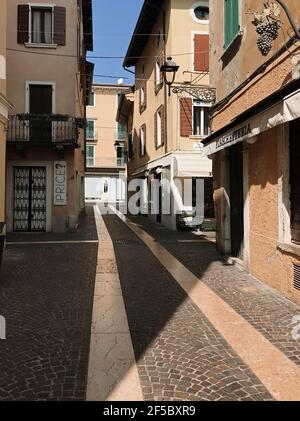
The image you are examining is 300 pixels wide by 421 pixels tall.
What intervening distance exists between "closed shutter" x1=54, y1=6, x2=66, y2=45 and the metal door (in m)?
4.87

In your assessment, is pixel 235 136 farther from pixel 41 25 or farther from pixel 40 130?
pixel 41 25

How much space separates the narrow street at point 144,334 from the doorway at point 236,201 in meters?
0.69

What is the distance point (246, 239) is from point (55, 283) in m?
3.70

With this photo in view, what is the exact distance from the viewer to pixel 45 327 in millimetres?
4844

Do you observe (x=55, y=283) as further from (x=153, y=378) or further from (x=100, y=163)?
(x=100, y=163)

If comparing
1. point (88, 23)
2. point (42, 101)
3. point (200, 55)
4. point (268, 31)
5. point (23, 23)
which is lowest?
point (268, 31)

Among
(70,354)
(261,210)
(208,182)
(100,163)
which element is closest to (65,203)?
(208,182)

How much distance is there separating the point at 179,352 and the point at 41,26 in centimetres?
1495

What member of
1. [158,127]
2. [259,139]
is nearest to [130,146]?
[158,127]

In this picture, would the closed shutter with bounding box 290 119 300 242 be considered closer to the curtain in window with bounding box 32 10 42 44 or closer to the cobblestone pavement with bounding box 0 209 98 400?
the cobblestone pavement with bounding box 0 209 98 400

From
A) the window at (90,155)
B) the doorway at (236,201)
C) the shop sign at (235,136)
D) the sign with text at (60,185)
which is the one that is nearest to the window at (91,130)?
the window at (90,155)

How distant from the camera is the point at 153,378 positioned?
3566mm
